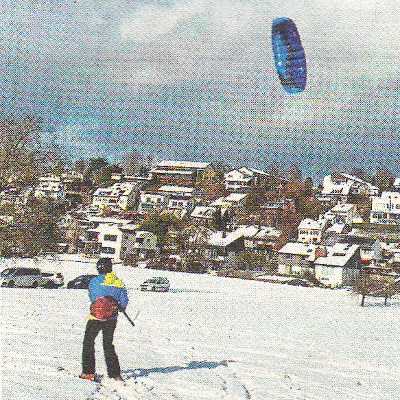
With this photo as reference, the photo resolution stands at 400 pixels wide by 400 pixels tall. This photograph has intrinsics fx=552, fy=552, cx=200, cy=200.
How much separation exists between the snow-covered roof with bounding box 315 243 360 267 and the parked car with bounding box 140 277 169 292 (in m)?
32.1

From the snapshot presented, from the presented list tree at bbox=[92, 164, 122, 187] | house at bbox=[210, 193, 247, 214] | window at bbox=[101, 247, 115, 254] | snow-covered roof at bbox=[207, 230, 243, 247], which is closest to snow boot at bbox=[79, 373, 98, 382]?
window at bbox=[101, 247, 115, 254]

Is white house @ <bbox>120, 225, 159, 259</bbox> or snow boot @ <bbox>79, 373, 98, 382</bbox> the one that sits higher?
snow boot @ <bbox>79, 373, 98, 382</bbox>

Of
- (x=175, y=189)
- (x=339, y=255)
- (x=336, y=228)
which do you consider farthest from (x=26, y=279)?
(x=175, y=189)

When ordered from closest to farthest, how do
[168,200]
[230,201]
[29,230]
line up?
1. [29,230]
2. [168,200]
3. [230,201]

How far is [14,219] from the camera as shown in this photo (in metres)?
17.6

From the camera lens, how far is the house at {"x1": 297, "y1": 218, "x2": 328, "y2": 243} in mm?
68312

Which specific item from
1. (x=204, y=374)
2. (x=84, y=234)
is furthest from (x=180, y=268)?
(x=204, y=374)

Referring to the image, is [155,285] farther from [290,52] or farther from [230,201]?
[230,201]

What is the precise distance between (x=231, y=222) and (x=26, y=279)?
56.8 metres

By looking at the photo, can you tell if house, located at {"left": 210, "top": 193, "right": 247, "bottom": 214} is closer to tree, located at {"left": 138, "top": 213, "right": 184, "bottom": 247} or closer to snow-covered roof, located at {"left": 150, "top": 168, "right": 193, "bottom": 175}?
snow-covered roof, located at {"left": 150, "top": 168, "right": 193, "bottom": 175}

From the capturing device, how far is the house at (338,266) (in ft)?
172

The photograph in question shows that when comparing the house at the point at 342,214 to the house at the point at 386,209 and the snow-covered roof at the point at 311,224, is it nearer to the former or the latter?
the house at the point at 386,209

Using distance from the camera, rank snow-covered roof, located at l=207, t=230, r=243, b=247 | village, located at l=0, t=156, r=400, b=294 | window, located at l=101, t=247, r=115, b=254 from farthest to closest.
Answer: snow-covered roof, located at l=207, t=230, r=243, b=247, window, located at l=101, t=247, r=115, b=254, village, located at l=0, t=156, r=400, b=294

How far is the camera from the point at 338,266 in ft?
174
